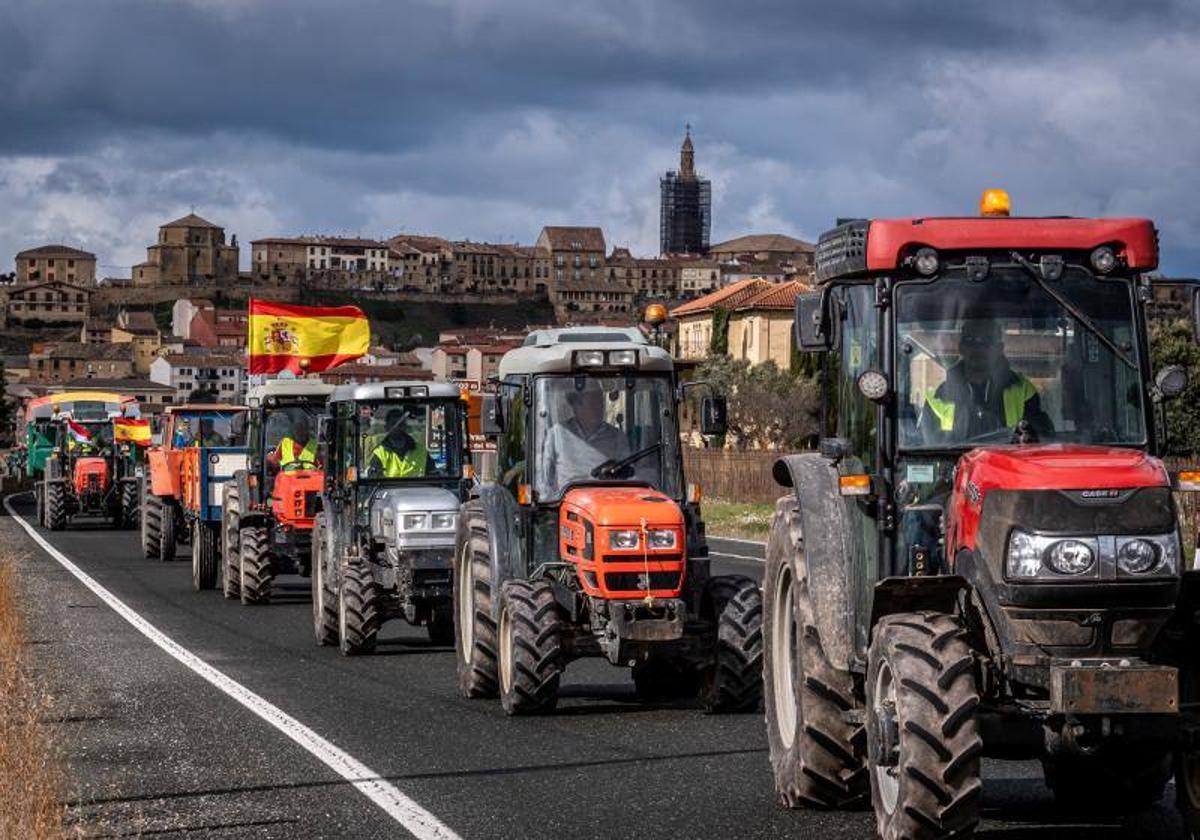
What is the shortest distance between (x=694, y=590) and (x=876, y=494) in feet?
17.5

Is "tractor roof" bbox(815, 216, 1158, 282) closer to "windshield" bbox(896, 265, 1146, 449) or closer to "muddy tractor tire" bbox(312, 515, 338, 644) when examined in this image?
"windshield" bbox(896, 265, 1146, 449)

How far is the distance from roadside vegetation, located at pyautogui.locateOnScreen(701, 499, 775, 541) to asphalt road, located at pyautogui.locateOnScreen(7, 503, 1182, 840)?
939 inches

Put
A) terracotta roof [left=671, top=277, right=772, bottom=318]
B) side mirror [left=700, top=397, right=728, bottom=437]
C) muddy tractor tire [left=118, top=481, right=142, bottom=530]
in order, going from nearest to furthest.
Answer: side mirror [left=700, top=397, right=728, bottom=437], muddy tractor tire [left=118, top=481, right=142, bottom=530], terracotta roof [left=671, top=277, right=772, bottom=318]

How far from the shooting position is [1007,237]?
9.62 m

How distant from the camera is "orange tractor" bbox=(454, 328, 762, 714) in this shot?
46.9 feet

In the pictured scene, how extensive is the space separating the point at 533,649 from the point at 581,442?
1663mm

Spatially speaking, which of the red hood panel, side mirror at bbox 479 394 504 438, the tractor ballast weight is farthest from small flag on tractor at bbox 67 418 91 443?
the red hood panel

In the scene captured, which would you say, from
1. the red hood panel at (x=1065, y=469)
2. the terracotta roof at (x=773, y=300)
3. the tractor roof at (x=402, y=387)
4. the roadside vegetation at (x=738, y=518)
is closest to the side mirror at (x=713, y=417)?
the red hood panel at (x=1065, y=469)

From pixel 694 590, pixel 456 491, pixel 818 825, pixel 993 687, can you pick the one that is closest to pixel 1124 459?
pixel 993 687

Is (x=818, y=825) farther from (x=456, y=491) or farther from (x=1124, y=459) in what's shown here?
(x=456, y=491)

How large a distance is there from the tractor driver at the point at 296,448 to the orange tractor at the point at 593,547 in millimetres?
10315

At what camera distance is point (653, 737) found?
1351 cm

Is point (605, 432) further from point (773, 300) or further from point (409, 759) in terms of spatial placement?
point (773, 300)

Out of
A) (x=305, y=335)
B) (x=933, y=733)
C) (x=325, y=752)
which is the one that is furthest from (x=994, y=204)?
(x=305, y=335)
